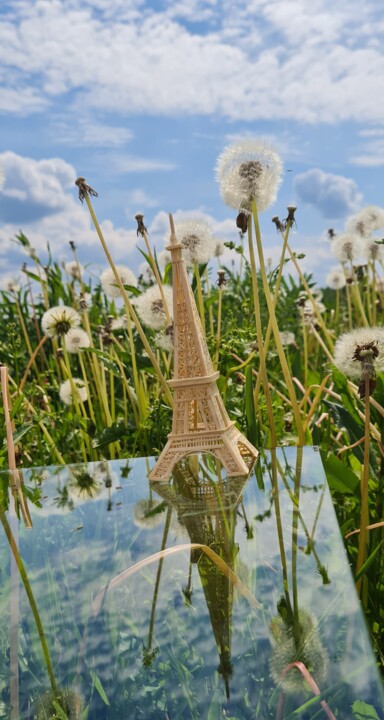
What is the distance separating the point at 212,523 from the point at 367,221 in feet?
8.34

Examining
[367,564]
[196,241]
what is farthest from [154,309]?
[367,564]

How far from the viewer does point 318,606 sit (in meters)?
1.27

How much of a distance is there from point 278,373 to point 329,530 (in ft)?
7.53

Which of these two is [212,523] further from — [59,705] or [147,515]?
[59,705]

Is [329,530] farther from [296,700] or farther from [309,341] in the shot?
[309,341]

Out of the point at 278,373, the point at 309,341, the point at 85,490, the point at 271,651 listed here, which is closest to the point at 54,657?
the point at 271,651

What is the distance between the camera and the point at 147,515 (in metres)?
1.93

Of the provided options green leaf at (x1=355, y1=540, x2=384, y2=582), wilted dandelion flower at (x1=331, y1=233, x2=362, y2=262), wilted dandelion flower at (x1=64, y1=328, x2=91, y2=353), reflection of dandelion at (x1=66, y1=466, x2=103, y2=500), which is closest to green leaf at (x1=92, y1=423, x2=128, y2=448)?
reflection of dandelion at (x1=66, y1=466, x2=103, y2=500)

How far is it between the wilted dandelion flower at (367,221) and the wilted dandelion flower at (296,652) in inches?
116

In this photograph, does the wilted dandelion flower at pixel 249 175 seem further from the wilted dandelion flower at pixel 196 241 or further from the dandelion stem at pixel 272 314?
the wilted dandelion flower at pixel 196 241

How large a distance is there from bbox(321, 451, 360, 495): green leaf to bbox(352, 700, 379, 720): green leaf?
42.4 inches

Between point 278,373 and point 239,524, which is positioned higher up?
point 278,373

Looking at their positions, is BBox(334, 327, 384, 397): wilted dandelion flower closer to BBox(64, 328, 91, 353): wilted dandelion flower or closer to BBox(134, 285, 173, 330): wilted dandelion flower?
BBox(134, 285, 173, 330): wilted dandelion flower

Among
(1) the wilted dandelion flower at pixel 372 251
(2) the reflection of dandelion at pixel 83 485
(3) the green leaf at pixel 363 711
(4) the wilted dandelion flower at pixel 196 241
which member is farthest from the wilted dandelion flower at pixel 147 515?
(1) the wilted dandelion flower at pixel 372 251
